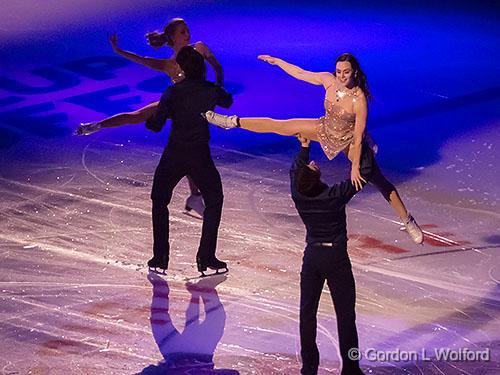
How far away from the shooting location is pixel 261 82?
42.3 ft

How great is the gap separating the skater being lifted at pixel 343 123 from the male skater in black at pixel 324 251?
68cm

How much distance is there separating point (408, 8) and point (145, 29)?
4.01 m

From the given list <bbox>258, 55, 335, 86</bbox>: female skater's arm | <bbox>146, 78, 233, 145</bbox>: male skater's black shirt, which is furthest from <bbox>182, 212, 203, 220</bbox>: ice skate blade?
<bbox>258, 55, 335, 86</bbox>: female skater's arm

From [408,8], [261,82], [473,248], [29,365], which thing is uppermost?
[408,8]

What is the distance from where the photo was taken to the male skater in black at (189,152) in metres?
7.94

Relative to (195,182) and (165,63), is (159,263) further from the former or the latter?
(165,63)

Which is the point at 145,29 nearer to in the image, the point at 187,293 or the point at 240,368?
the point at 187,293

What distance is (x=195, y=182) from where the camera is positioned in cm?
828

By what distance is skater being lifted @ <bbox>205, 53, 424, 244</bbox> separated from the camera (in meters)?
7.35

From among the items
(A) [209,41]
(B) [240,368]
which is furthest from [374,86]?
(B) [240,368]

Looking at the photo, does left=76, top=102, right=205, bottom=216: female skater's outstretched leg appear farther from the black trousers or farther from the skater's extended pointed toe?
the black trousers

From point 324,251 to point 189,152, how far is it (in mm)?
2024

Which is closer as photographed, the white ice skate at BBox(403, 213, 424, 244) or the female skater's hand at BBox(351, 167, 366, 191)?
the female skater's hand at BBox(351, 167, 366, 191)

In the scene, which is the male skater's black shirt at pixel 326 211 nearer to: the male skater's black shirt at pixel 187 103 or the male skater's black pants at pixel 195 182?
the male skater's black shirt at pixel 187 103
